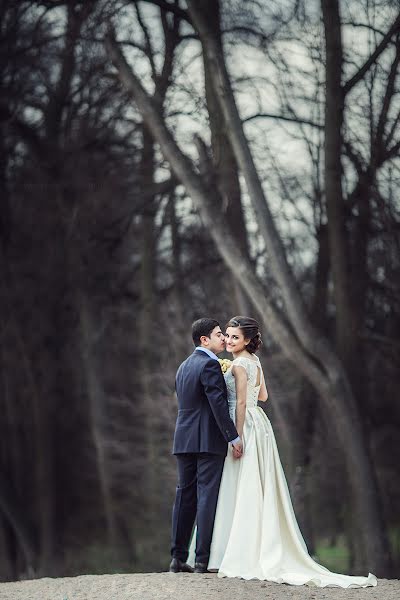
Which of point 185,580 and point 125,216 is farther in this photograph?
point 125,216

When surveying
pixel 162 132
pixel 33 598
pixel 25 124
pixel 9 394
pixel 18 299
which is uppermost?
pixel 25 124

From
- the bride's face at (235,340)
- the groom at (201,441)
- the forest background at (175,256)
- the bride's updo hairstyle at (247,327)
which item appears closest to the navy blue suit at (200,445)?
the groom at (201,441)

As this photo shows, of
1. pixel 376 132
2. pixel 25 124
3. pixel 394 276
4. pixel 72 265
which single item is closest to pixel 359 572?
pixel 394 276

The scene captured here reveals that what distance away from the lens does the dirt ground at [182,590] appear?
7949 mm

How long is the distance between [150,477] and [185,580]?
11915 mm

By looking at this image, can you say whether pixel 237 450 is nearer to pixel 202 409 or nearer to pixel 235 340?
pixel 202 409

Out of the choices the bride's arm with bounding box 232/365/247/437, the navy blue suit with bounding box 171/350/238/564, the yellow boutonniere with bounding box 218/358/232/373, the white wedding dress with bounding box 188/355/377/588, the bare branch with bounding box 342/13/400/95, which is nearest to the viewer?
the white wedding dress with bounding box 188/355/377/588

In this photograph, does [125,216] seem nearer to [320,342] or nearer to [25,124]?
[25,124]

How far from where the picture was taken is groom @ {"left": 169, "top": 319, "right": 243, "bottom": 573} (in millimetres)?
8727

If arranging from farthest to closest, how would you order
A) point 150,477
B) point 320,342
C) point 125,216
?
1. point 150,477
2. point 125,216
3. point 320,342

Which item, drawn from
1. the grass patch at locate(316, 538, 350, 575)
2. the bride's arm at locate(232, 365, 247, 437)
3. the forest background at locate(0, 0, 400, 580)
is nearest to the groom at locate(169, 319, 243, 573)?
→ the bride's arm at locate(232, 365, 247, 437)

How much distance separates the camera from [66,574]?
67.2 feet

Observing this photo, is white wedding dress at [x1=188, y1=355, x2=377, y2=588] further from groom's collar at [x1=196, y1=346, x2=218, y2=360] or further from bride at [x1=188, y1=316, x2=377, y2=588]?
groom's collar at [x1=196, y1=346, x2=218, y2=360]

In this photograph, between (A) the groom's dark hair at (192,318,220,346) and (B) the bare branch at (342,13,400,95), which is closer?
(A) the groom's dark hair at (192,318,220,346)
